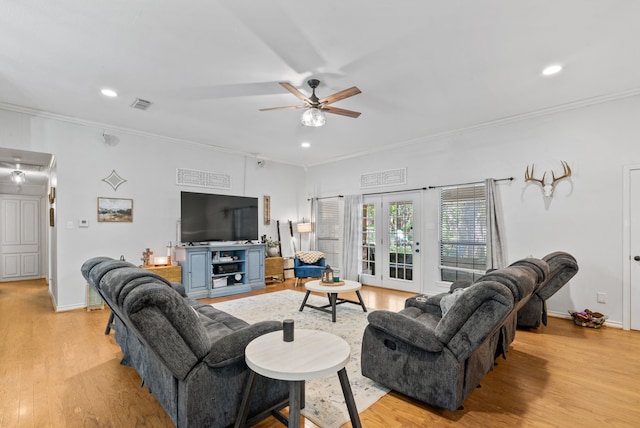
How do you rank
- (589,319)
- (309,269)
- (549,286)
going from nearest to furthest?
(549,286) < (589,319) < (309,269)

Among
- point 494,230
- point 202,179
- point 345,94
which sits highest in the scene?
point 345,94

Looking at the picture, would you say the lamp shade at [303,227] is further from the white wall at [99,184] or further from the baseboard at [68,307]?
the baseboard at [68,307]

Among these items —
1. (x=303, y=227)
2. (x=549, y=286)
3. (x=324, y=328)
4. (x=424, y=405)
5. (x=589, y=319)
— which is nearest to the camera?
(x=424, y=405)

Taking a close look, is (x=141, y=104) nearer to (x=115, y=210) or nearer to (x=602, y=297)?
(x=115, y=210)

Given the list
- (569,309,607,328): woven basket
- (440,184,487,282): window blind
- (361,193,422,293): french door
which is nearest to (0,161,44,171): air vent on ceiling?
(361,193,422,293): french door

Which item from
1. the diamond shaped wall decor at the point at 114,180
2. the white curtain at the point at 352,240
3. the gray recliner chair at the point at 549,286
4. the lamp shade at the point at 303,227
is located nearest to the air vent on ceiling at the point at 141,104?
the diamond shaped wall decor at the point at 114,180

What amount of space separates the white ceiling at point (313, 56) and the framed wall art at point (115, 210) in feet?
4.37

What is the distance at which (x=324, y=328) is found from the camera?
3797mm

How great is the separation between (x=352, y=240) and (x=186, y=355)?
5368 mm

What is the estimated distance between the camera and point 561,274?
354 cm

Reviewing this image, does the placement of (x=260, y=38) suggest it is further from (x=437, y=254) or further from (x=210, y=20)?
(x=437, y=254)

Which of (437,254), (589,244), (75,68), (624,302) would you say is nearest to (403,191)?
(437,254)

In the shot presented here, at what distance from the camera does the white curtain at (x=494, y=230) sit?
15.5 ft

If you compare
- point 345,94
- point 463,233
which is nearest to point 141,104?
point 345,94
